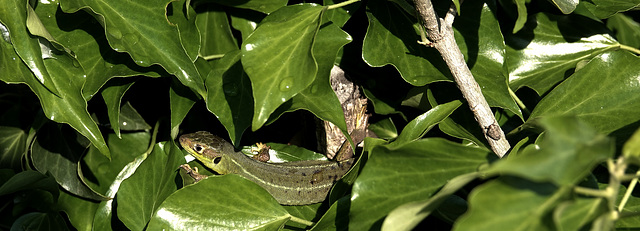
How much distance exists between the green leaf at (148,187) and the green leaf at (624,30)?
1.39m

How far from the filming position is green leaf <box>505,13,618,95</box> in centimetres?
191

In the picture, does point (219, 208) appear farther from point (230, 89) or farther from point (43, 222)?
point (43, 222)

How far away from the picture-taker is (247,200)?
5.41ft

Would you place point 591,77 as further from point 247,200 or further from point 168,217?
point 168,217

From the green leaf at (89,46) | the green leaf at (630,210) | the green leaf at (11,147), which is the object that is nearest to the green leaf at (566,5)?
the green leaf at (630,210)

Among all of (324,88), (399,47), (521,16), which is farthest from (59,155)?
(521,16)

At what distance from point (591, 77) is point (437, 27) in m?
0.46

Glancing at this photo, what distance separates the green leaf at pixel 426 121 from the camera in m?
1.71

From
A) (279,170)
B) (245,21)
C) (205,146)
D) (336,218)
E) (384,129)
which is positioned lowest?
(279,170)

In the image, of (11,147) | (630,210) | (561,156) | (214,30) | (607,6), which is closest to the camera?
(561,156)

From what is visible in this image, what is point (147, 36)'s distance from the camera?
168 cm

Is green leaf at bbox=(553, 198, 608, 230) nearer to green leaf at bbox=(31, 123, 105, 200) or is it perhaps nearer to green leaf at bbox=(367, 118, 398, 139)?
green leaf at bbox=(367, 118, 398, 139)

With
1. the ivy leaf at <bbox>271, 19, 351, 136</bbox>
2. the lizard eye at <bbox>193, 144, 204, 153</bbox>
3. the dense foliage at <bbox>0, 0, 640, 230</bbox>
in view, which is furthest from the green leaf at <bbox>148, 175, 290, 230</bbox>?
the lizard eye at <bbox>193, 144, 204, 153</bbox>

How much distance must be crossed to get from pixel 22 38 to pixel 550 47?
1415mm
